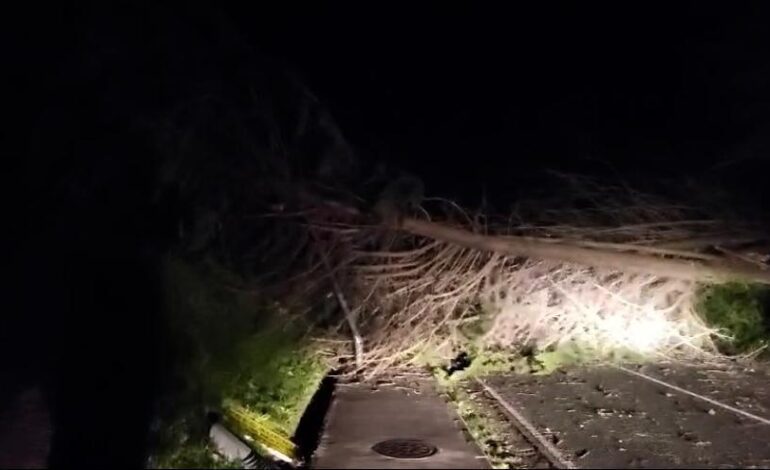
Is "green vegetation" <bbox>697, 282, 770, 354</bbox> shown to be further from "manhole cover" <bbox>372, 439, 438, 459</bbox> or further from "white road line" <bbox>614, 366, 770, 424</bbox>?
"manhole cover" <bbox>372, 439, 438, 459</bbox>

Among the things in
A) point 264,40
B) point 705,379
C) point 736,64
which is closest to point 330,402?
point 705,379

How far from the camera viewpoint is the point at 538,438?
203 inches

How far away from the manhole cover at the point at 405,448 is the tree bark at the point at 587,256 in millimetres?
2155

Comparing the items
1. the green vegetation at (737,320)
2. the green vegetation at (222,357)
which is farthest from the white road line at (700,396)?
the green vegetation at (222,357)

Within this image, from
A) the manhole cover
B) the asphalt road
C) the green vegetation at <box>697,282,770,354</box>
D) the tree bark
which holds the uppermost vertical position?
the tree bark

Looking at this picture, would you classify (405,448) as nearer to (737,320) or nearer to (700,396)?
(700,396)

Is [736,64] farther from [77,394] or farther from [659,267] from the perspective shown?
[77,394]

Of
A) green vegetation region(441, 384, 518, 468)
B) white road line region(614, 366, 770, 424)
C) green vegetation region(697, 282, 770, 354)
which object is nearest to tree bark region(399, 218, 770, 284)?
white road line region(614, 366, 770, 424)

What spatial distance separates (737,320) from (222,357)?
449cm

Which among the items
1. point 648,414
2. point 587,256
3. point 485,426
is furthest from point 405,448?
point 587,256

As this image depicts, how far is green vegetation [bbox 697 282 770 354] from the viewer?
7750 mm

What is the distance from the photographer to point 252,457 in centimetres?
464

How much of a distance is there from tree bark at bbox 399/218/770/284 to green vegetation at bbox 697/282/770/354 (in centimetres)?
96

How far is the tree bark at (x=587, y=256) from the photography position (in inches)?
263
